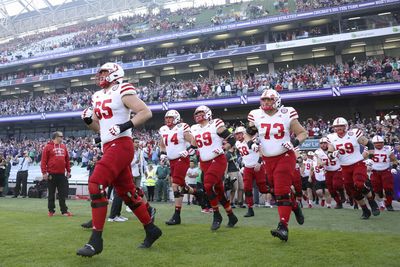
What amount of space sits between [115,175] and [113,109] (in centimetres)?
90

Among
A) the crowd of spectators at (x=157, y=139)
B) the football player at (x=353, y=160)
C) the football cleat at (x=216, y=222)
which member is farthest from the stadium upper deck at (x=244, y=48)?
the football cleat at (x=216, y=222)

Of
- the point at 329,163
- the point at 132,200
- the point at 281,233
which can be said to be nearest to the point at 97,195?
the point at 132,200

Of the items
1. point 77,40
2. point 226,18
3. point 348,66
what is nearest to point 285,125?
point 348,66

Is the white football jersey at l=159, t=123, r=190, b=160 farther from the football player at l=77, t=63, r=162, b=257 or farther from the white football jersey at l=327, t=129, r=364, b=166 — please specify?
the white football jersey at l=327, t=129, r=364, b=166

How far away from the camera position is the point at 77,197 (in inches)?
759

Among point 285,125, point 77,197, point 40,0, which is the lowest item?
point 77,197

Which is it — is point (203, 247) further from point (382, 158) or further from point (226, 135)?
point (382, 158)

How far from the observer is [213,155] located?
7582 mm

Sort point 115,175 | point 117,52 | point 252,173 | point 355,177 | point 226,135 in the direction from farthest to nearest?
point 117,52, point 252,173, point 355,177, point 226,135, point 115,175

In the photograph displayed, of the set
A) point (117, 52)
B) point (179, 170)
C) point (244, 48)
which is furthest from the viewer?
point (117, 52)

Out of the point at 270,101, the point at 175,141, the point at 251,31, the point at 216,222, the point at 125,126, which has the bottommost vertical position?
the point at 216,222

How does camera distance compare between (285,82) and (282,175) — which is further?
(285,82)

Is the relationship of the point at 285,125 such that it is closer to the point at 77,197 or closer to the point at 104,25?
the point at 77,197

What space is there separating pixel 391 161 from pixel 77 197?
14.8m
